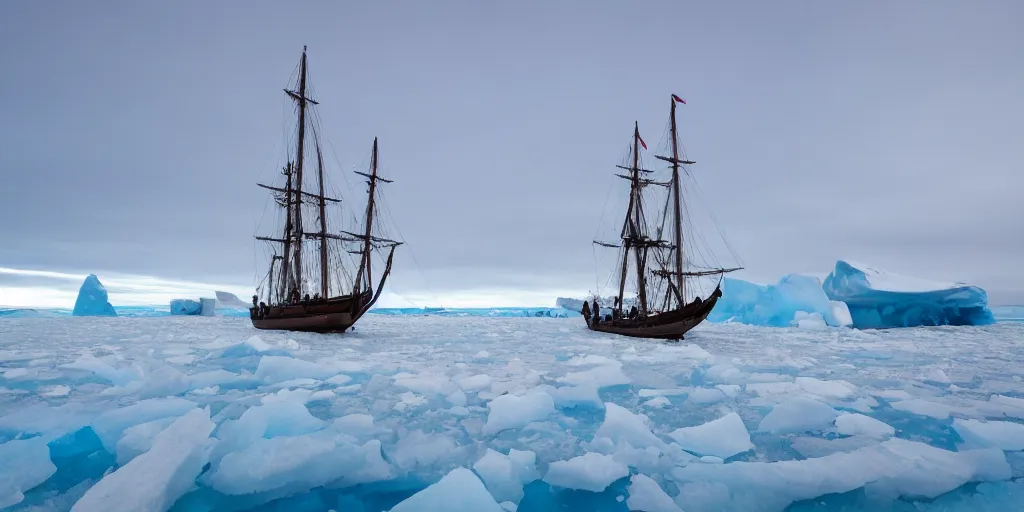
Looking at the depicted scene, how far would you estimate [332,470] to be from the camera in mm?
3471

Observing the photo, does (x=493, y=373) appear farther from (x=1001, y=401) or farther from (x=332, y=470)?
(x=1001, y=401)

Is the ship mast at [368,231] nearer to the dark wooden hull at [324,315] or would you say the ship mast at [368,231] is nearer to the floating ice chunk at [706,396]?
the dark wooden hull at [324,315]

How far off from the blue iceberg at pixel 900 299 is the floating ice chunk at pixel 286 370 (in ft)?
120

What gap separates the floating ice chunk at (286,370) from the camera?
748cm

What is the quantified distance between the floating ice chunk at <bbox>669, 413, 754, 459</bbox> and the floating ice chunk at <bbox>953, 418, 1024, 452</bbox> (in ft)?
6.38

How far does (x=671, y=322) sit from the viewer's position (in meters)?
25.8

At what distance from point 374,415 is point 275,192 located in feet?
118

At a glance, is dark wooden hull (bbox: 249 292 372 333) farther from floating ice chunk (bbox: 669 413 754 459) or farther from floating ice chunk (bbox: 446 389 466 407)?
floating ice chunk (bbox: 669 413 754 459)

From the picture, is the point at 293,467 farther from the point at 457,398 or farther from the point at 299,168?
the point at 299,168

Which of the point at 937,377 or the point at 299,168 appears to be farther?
the point at 299,168

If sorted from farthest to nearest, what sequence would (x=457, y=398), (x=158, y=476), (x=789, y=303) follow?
1. (x=789, y=303)
2. (x=457, y=398)
3. (x=158, y=476)

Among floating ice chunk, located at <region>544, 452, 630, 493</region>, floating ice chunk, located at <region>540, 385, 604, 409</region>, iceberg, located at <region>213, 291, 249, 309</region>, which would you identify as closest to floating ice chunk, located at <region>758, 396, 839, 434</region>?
floating ice chunk, located at <region>540, 385, 604, 409</region>

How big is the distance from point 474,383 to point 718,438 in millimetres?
3659

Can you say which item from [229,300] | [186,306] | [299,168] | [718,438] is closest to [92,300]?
[186,306]
